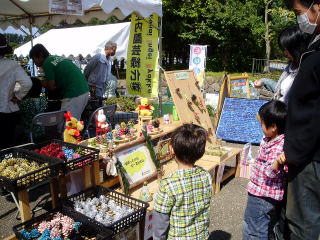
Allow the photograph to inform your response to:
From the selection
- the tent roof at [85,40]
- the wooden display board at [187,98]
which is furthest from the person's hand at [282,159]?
the tent roof at [85,40]

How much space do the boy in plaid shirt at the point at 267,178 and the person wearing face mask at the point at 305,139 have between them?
0.94ft

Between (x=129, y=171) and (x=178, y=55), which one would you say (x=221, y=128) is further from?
(x=178, y=55)

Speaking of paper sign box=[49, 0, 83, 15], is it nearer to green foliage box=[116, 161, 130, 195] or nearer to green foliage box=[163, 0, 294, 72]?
green foliage box=[116, 161, 130, 195]

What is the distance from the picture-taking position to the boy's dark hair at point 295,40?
2.45 meters

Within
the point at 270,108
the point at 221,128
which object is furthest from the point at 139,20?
the point at 270,108

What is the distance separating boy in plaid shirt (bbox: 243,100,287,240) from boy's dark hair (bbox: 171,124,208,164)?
1.97ft

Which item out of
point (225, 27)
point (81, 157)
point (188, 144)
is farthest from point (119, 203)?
point (225, 27)

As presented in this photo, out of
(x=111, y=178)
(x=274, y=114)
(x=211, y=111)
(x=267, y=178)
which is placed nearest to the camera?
(x=274, y=114)

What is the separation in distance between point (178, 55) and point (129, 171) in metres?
18.4

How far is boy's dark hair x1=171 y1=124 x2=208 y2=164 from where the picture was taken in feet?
5.79

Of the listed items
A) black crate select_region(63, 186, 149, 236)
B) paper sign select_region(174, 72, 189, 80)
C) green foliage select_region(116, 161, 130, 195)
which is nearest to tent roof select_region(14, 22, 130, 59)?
paper sign select_region(174, 72, 189, 80)

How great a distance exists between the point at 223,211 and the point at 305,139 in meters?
2.17

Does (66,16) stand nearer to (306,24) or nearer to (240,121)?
(240,121)

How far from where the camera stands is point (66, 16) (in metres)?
6.67
